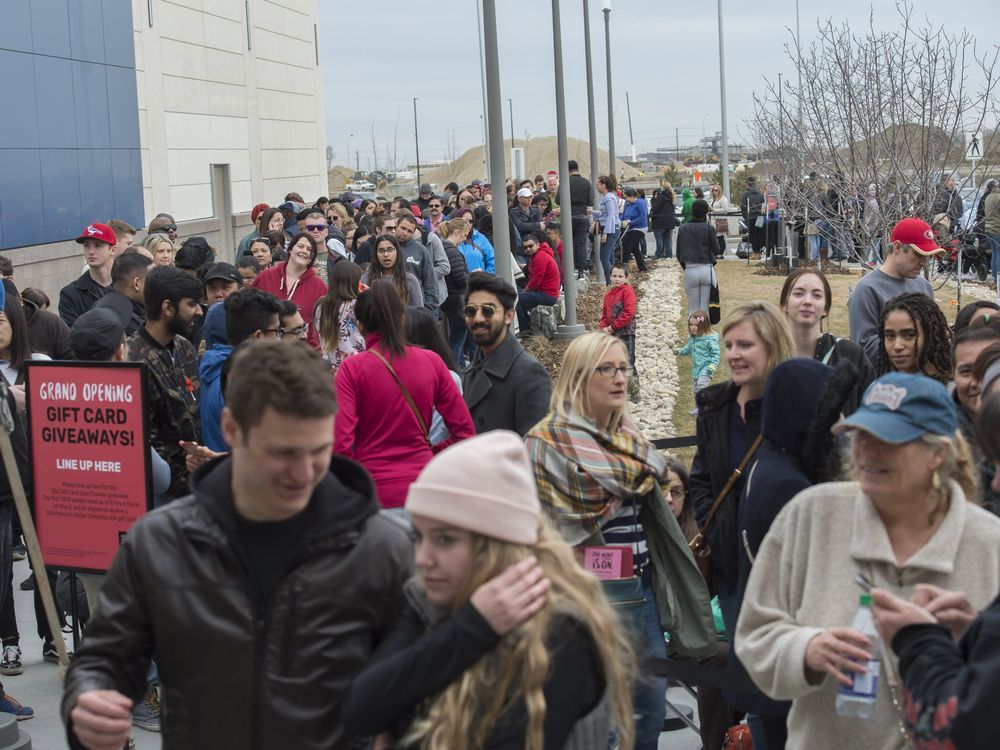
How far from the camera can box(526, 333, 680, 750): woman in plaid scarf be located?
15.9ft

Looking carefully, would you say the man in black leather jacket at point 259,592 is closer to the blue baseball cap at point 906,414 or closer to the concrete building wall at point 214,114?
the blue baseball cap at point 906,414

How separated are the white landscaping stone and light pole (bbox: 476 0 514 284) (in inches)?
98.0

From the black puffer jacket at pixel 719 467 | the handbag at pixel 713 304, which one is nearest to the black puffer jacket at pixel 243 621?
the black puffer jacket at pixel 719 467

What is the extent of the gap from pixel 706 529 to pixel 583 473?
2.29 ft

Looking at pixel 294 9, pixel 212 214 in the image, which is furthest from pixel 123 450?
pixel 294 9

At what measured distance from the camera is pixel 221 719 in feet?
9.66

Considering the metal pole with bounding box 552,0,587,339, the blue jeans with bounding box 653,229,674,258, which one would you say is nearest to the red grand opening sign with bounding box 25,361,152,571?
the metal pole with bounding box 552,0,587,339

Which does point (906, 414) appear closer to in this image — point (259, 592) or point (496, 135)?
point (259, 592)

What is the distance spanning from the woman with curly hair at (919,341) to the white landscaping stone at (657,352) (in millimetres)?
7074

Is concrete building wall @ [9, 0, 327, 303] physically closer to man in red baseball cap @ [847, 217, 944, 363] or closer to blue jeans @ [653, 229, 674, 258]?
blue jeans @ [653, 229, 674, 258]

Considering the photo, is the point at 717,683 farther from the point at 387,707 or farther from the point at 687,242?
the point at 687,242

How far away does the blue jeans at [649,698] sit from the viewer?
5004 mm

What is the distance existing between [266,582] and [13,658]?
4810 mm

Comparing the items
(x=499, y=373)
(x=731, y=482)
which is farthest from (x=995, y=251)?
(x=731, y=482)
